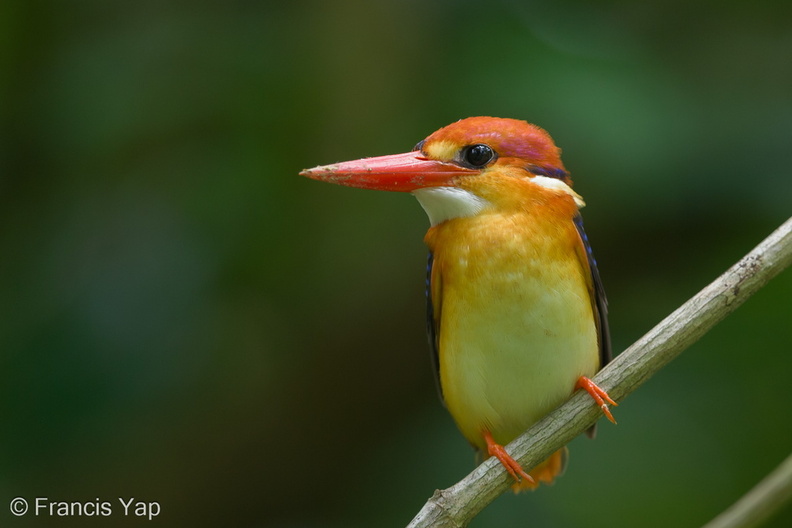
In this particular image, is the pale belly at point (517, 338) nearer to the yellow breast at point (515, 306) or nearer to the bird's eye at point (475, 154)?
the yellow breast at point (515, 306)

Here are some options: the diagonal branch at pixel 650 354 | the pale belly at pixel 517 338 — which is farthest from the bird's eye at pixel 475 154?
the diagonal branch at pixel 650 354

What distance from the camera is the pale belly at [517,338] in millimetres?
2367

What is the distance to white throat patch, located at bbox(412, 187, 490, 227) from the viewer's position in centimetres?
240

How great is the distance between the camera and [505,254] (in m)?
2.35

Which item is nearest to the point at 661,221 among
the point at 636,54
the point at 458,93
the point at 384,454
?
the point at 636,54

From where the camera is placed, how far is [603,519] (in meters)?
3.07

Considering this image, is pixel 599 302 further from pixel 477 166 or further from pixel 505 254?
pixel 477 166

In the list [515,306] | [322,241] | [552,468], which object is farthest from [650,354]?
[322,241]

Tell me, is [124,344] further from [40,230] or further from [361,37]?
[361,37]

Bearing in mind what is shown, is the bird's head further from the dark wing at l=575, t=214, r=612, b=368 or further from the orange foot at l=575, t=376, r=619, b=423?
the orange foot at l=575, t=376, r=619, b=423

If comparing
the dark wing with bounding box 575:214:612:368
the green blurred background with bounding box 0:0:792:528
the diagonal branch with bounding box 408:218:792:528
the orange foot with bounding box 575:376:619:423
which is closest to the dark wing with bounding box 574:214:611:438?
the dark wing with bounding box 575:214:612:368

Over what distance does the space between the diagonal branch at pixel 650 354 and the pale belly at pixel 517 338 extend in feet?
0.71

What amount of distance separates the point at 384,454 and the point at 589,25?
1954 millimetres

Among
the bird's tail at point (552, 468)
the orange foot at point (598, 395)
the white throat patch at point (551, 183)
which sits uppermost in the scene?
the white throat patch at point (551, 183)
